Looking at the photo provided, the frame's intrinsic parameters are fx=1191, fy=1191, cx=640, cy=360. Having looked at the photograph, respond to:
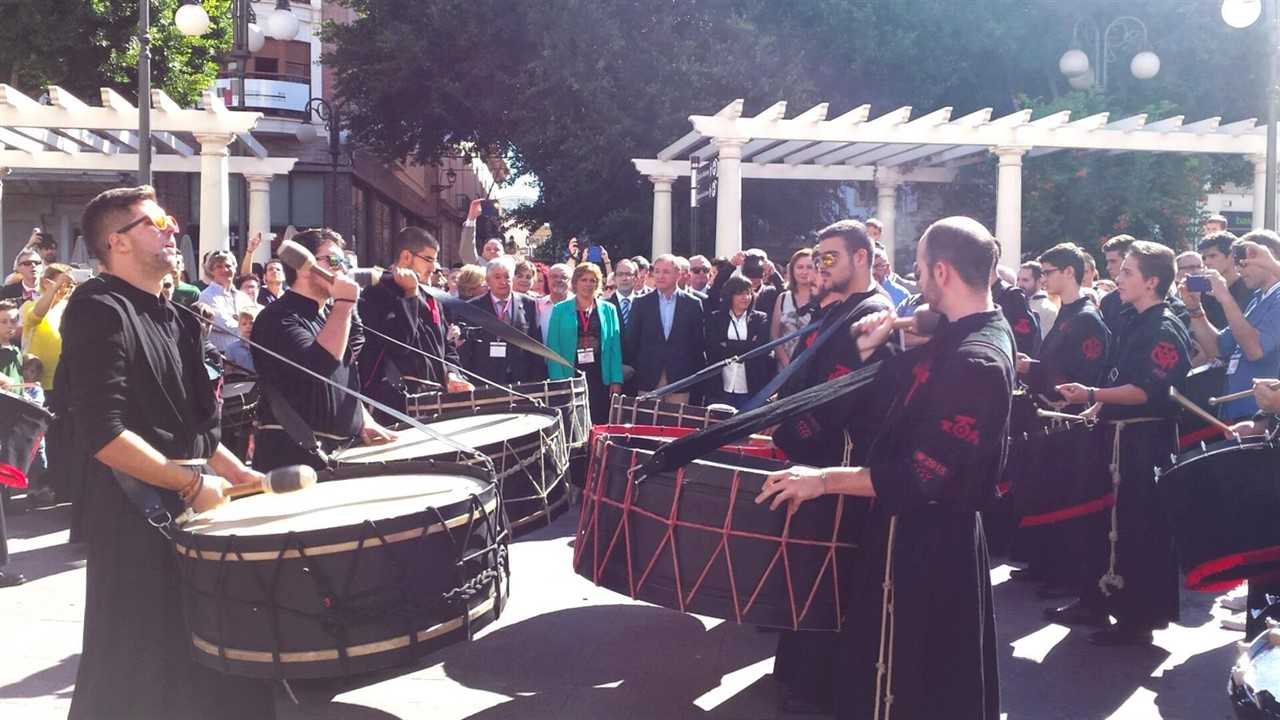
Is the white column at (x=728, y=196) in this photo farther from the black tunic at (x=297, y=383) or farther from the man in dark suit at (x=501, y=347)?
the black tunic at (x=297, y=383)

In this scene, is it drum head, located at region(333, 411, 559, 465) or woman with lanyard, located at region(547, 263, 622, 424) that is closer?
Answer: drum head, located at region(333, 411, 559, 465)

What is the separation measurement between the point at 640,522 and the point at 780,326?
5717mm

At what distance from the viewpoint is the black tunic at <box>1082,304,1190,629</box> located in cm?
600

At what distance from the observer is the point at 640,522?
13.9 ft

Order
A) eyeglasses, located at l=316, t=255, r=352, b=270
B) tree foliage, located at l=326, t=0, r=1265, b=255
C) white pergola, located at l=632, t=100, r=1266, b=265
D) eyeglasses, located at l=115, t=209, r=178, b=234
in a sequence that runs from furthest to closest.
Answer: tree foliage, located at l=326, t=0, r=1265, b=255
white pergola, located at l=632, t=100, r=1266, b=265
eyeglasses, located at l=316, t=255, r=352, b=270
eyeglasses, located at l=115, t=209, r=178, b=234

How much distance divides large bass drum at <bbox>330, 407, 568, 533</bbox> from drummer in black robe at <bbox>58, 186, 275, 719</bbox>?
1146 mm

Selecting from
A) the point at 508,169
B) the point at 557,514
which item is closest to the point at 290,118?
the point at 508,169

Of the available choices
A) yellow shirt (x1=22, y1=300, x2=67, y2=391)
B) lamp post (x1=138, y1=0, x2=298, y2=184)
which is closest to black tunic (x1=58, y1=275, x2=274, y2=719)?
yellow shirt (x1=22, y1=300, x2=67, y2=391)

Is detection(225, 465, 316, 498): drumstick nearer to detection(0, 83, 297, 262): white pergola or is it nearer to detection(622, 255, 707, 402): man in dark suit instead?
detection(622, 255, 707, 402): man in dark suit

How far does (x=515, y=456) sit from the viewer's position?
5.23m

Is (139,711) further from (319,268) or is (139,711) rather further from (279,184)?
(279,184)

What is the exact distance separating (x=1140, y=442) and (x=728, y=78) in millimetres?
18702

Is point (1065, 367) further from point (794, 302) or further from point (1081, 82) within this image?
point (1081, 82)

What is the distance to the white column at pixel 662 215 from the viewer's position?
2016 cm
